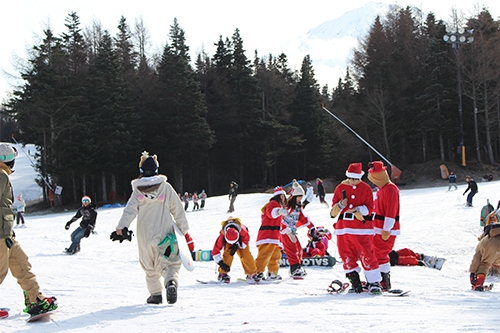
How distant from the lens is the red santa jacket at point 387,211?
7.16m

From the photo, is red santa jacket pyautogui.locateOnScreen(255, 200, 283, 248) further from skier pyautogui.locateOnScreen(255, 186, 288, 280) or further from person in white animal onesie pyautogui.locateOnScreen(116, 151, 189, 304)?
person in white animal onesie pyautogui.locateOnScreen(116, 151, 189, 304)

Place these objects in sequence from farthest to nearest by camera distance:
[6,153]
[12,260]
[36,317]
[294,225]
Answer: [294,225] → [6,153] → [12,260] → [36,317]

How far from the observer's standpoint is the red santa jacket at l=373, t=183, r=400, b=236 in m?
7.16

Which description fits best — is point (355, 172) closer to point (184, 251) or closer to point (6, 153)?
point (184, 251)

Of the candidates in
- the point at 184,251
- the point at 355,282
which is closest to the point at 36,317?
the point at 184,251

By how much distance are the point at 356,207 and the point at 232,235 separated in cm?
250

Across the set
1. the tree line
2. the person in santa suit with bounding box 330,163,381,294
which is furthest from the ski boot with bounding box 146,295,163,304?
the tree line

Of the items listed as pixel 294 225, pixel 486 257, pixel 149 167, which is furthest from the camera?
pixel 294 225

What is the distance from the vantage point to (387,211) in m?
7.22

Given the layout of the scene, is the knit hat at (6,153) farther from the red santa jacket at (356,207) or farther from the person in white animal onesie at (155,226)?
the red santa jacket at (356,207)

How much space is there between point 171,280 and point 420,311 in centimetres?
276

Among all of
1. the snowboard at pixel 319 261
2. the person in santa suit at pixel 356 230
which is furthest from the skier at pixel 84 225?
the person in santa suit at pixel 356 230

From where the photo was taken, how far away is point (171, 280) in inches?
233

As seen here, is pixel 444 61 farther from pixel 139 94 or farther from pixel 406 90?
pixel 139 94
